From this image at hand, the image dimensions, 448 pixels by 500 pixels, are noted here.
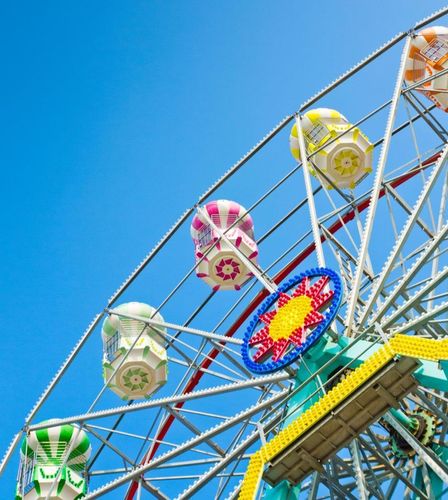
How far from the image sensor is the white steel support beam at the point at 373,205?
616 inches

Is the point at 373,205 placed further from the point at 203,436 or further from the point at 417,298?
the point at 203,436

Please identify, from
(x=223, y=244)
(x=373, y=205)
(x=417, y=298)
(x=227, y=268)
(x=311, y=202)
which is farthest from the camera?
(x=227, y=268)

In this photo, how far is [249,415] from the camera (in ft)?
50.5

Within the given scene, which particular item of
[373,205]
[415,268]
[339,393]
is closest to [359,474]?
[339,393]

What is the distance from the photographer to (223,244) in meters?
20.8

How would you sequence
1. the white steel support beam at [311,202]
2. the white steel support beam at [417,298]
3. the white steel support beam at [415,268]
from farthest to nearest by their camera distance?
the white steel support beam at [311,202], the white steel support beam at [415,268], the white steel support beam at [417,298]

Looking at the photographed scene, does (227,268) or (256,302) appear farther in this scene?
(256,302)

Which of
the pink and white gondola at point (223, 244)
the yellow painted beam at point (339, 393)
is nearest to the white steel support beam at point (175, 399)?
the yellow painted beam at point (339, 393)

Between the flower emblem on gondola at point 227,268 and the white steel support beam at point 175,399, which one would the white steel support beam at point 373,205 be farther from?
the flower emblem on gondola at point 227,268

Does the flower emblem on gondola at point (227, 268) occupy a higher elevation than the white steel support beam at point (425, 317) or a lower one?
higher

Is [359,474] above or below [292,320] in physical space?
below

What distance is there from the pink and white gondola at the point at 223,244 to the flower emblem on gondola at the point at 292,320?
3864 mm

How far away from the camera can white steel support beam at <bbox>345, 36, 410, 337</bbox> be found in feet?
51.3

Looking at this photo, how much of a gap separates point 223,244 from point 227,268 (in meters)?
0.57
